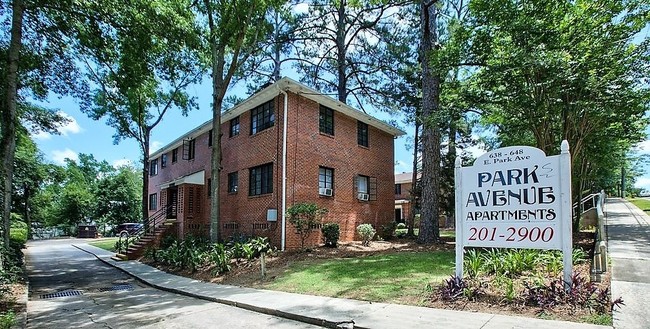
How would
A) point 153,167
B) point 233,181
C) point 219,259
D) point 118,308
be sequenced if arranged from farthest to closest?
point 153,167, point 233,181, point 219,259, point 118,308

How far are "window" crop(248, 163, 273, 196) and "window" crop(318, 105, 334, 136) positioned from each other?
281 centimetres

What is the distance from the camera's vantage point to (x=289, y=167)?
14.6 m

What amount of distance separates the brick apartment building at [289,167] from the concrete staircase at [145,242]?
71 cm

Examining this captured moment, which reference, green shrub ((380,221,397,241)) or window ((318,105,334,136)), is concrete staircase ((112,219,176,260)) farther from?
green shrub ((380,221,397,241))

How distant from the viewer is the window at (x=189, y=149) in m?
22.3

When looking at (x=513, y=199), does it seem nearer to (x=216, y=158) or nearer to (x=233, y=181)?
(x=216, y=158)

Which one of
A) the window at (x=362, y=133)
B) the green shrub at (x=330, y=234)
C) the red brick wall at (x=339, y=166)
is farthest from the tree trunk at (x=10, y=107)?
the window at (x=362, y=133)

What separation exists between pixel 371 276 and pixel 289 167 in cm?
683

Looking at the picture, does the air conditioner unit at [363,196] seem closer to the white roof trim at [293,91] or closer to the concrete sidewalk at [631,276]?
the white roof trim at [293,91]

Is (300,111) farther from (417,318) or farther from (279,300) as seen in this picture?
(417,318)

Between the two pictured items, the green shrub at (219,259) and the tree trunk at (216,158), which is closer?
the green shrub at (219,259)

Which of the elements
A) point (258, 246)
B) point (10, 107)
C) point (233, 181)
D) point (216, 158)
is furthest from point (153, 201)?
point (10, 107)

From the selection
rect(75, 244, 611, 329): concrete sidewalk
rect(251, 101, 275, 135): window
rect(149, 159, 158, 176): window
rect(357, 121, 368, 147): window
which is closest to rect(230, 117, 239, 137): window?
rect(251, 101, 275, 135): window

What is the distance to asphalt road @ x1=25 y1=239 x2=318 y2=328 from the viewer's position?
6586mm
